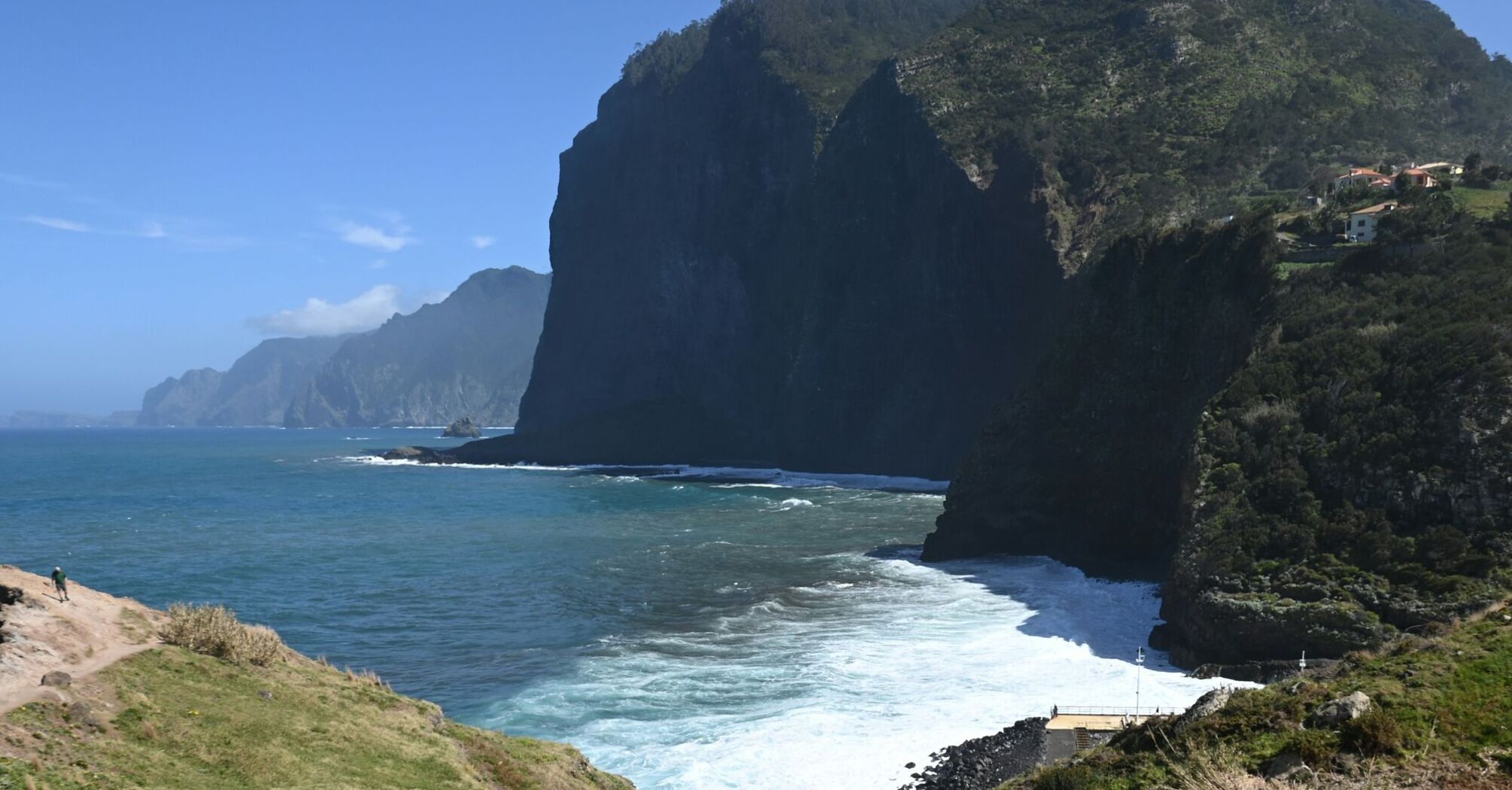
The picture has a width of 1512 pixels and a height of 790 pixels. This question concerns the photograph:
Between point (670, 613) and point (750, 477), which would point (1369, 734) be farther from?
point (750, 477)

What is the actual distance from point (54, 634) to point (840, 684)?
2162 centimetres

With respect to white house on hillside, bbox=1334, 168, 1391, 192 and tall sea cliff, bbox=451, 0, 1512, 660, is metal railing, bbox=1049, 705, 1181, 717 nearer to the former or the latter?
tall sea cliff, bbox=451, 0, 1512, 660

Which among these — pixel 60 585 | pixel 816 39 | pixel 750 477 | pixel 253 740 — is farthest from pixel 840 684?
pixel 816 39

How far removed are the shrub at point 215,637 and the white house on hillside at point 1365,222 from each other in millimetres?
52676

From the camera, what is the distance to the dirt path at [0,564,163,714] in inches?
678

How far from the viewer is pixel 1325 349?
4588 cm

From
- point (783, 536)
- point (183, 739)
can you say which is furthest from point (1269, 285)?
point (183, 739)

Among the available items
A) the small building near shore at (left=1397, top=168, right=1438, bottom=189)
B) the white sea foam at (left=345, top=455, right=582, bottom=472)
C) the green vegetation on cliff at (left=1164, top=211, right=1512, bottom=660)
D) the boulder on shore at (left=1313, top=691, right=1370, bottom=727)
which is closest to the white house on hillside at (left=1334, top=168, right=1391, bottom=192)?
the small building near shore at (left=1397, top=168, right=1438, bottom=189)

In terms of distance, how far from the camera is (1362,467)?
1583 inches

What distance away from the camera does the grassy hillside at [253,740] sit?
51.2ft

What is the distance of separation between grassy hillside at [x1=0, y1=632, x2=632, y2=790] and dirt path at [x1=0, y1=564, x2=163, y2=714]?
47cm

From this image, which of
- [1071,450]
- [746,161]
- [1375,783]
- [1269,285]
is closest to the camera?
[1375,783]

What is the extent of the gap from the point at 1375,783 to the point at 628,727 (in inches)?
868

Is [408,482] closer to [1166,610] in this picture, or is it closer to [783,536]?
[783,536]
